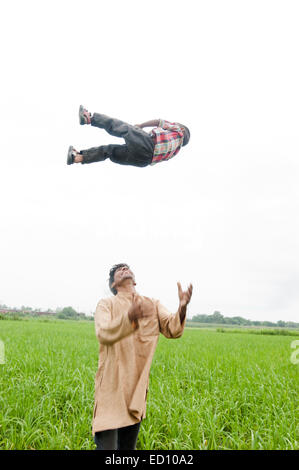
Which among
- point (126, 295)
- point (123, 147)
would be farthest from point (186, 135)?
point (126, 295)

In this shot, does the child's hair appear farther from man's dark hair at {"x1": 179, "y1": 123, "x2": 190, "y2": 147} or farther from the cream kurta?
the cream kurta

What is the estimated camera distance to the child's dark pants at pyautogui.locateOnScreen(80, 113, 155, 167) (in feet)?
8.87

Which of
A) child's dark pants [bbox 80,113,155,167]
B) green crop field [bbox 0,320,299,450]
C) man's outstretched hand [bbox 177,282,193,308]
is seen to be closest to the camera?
man's outstretched hand [bbox 177,282,193,308]

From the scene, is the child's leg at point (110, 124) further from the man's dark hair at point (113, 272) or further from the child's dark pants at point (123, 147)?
the man's dark hair at point (113, 272)

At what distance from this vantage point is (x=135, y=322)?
1.63 meters

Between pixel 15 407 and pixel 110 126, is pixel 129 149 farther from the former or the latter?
pixel 15 407

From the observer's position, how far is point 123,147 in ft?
9.43

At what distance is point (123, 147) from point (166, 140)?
380 millimetres

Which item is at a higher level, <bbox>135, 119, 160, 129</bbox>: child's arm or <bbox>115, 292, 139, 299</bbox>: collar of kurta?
<bbox>135, 119, 160, 129</bbox>: child's arm

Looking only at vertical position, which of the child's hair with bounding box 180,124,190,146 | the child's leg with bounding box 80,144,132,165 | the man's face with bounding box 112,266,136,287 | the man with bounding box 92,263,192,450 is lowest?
the man with bounding box 92,263,192,450

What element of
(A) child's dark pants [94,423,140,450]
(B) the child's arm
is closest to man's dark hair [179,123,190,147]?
(B) the child's arm
